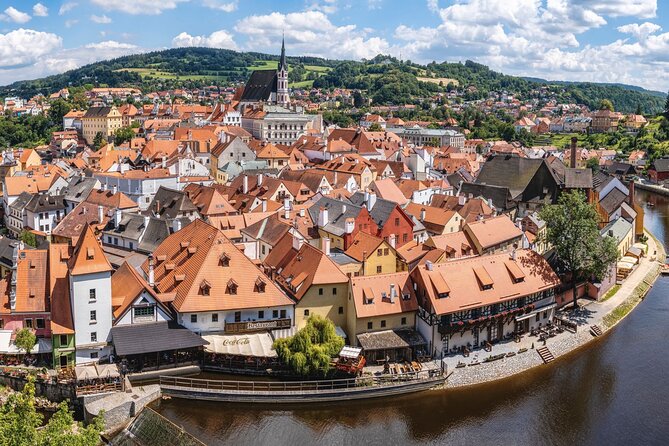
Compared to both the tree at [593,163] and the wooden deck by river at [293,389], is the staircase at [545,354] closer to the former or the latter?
the wooden deck by river at [293,389]

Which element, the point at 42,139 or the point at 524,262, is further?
the point at 42,139

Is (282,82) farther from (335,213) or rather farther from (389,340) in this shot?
(389,340)

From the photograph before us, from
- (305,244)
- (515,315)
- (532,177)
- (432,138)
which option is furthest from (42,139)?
(515,315)

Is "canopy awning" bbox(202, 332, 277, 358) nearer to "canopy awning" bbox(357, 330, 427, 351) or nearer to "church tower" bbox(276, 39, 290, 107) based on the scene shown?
"canopy awning" bbox(357, 330, 427, 351)

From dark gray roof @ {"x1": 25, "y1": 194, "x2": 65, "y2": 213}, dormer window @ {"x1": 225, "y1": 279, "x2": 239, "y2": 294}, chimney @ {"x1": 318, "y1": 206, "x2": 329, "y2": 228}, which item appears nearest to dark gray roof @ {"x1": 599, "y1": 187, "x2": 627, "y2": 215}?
chimney @ {"x1": 318, "y1": 206, "x2": 329, "y2": 228}

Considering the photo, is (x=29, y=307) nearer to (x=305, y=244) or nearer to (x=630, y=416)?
(x=305, y=244)

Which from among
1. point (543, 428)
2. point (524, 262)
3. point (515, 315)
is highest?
point (524, 262)

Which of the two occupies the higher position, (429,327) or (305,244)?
(305,244)

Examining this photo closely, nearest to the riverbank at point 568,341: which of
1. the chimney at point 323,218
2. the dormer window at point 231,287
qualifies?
the dormer window at point 231,287
